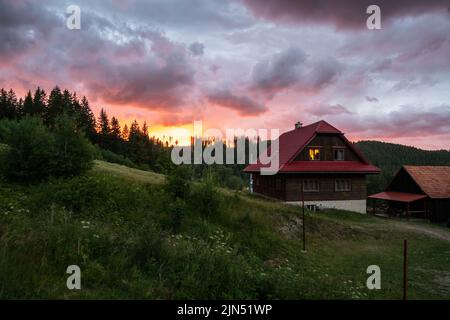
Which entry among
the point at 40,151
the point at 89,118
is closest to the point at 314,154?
the point at 40,151

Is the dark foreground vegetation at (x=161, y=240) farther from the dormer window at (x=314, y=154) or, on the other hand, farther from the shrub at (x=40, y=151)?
the dormer window at (x=314, y=154)

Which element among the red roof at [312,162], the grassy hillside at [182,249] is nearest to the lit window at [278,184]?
the red roof at [312,162]

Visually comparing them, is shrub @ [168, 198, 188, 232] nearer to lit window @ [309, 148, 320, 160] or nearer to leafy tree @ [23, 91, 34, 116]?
lit window @ [309, 148, 320, 160]

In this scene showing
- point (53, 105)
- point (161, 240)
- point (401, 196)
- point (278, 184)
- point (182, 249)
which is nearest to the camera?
point (161, 240)

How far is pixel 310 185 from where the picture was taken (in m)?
29.0

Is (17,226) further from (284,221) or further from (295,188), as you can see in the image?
(295,188)

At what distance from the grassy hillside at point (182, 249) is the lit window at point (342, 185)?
484 cm

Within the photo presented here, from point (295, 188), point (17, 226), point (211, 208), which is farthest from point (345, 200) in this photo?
point (17, 226)

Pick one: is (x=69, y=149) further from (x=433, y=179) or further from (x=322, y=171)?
(x=433, y=179)

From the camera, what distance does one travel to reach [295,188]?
28312 mm

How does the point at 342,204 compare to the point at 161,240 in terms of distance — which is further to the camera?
the point at 342,204

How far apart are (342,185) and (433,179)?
11.8 metres

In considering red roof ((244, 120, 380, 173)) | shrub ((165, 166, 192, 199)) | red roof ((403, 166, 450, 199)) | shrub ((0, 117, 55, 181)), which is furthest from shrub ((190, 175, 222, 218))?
red roof ((403, 166, 450, 199))
